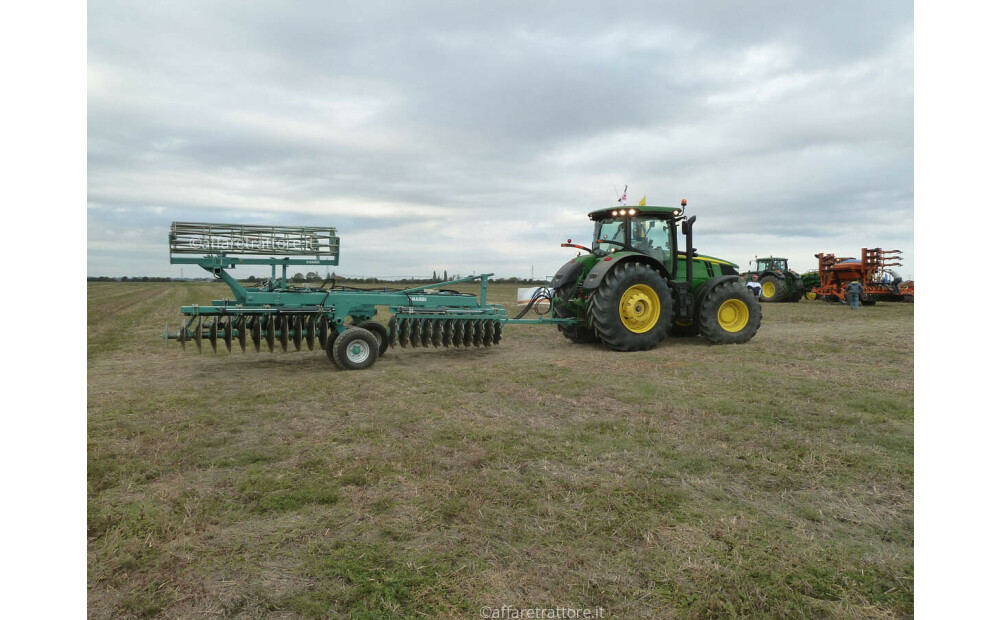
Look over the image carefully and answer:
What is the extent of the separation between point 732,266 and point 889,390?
198 inches

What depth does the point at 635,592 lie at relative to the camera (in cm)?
206

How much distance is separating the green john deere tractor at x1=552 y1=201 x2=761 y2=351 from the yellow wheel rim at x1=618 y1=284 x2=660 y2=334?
0.02 metres

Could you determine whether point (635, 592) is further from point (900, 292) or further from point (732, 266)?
point (900, 292)

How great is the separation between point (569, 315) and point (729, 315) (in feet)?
9.27

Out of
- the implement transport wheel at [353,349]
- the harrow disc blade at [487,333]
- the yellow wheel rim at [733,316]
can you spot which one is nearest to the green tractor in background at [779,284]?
the yellow wheel rim at [733,316]

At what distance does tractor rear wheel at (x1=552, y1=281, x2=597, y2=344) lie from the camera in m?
9.27

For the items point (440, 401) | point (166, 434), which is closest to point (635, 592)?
point (440, 401)

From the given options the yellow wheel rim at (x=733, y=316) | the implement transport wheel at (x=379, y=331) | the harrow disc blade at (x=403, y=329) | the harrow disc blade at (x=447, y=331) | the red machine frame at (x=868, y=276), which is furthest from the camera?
the red machine frame at (x=868, y=276)

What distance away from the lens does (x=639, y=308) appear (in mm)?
8477

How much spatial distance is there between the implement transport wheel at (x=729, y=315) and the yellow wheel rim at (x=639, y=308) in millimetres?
1020

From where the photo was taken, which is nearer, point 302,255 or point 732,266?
point 302,255

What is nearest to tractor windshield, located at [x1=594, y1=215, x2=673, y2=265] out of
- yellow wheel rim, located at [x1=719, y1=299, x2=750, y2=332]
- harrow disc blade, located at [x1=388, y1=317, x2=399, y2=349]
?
yellow wheel rim, located at [x1=719, y1=299, x2=750, y2=332]

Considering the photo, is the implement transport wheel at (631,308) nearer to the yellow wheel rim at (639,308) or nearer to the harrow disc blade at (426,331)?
the yellow wheel rim at (639,308)

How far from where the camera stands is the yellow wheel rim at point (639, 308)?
8320 mm
